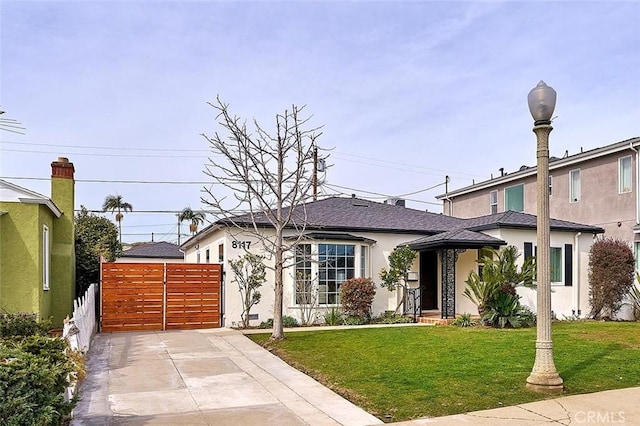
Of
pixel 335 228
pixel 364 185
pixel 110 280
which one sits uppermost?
pixel 364 185

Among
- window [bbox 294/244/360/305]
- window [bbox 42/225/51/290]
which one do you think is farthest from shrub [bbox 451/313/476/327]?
window [bbox 42/225/51/290]

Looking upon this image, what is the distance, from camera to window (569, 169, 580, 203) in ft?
69.1

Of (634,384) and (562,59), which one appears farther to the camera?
(562,59)

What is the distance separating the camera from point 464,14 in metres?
11.3

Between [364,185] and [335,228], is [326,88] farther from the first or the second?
[364,185]

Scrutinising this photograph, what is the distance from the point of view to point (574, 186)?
69.8 feet

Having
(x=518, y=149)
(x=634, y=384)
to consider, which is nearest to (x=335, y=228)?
(x=634, y=384)

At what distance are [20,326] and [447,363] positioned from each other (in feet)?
26.6

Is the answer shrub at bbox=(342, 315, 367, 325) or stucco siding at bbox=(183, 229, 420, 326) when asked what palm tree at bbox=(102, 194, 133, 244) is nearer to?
stucco siding at bbox=(183, 229, 420, 326)

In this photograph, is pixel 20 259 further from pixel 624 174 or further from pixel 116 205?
pixel 116 205

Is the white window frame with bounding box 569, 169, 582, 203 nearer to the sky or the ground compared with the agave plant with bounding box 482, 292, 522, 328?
nearer to the sky

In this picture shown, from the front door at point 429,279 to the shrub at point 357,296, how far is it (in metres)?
2.68

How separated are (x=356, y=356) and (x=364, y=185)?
2565cm

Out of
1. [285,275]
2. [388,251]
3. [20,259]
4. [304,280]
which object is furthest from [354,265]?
[20,259]
